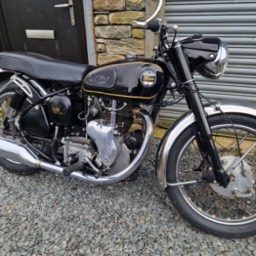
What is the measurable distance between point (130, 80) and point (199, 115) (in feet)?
1.47

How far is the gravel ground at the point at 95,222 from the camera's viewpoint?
158 centimetres

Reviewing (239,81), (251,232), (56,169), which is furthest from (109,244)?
(239,81)

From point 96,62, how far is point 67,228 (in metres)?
1.63

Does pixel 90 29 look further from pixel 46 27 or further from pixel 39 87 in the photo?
pixel 39 87

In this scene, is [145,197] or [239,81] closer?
[145,197]

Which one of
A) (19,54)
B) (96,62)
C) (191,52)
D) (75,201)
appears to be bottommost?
(75,201)

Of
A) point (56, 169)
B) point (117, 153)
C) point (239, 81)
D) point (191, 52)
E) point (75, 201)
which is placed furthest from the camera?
point (239, 81)

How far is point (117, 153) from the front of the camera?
167cm

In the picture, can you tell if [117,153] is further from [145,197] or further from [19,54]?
[19,54]

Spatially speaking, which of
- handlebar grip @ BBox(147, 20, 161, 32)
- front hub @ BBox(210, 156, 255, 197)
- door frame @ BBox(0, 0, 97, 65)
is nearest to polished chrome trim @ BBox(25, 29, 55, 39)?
door frame @ BBox(0, 0, 97, 65)

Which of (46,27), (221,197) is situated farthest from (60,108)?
(46,27)

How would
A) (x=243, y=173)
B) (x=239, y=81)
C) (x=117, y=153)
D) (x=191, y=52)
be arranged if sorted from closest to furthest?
1. (x=191, y=52)
2. (x=243, y=173)
3. (x=117, y=153)
4. (x=239, y=81)

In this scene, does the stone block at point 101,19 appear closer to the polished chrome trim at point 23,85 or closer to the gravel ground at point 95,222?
the polished chrome trim at point 23,85

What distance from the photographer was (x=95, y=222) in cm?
177
